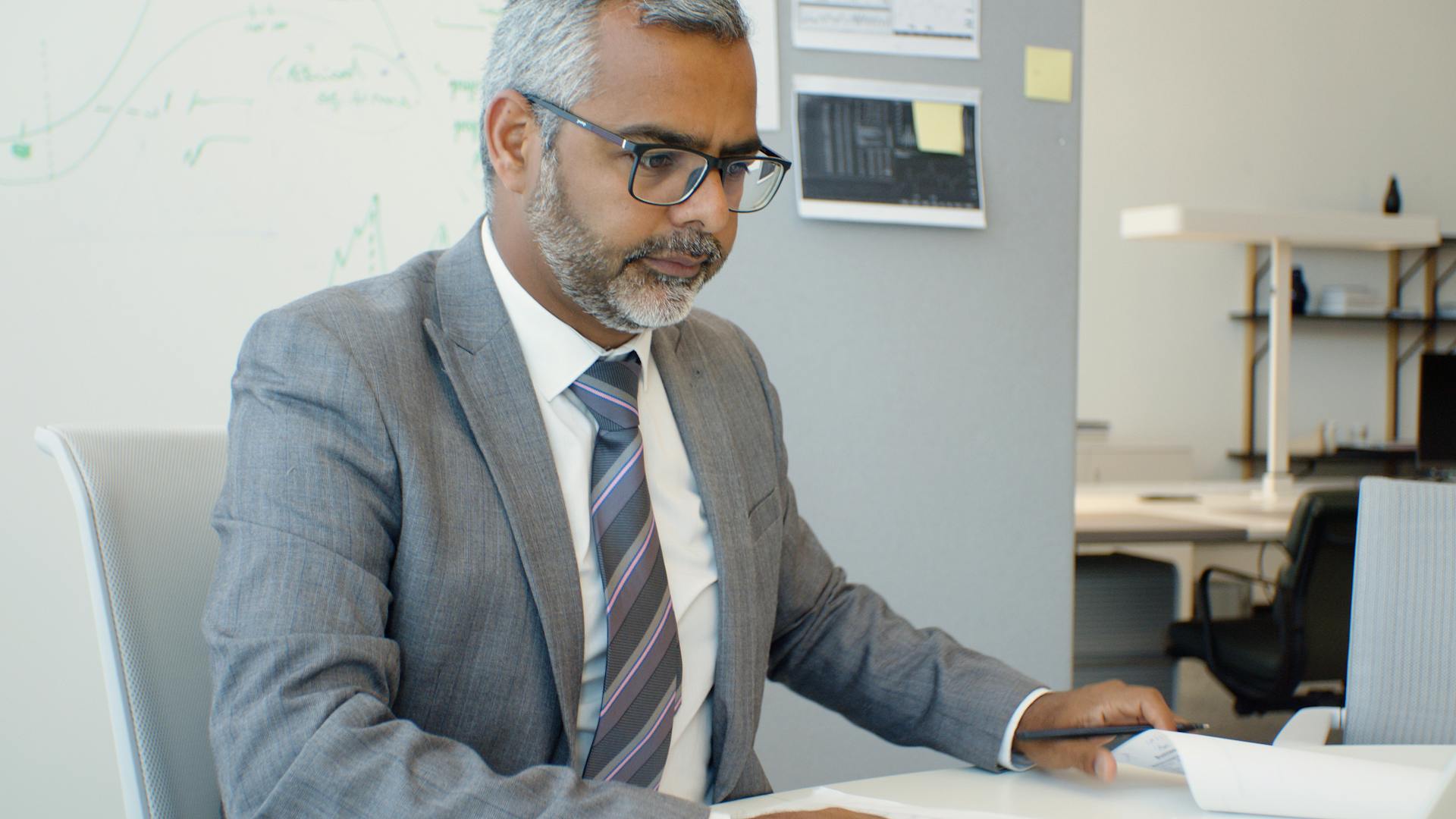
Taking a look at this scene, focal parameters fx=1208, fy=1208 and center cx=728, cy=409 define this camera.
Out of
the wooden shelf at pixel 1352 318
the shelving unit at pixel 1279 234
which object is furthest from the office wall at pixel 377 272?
the wooden shelf at pixel 1352 318

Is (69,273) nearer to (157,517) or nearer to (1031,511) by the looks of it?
(157,517)

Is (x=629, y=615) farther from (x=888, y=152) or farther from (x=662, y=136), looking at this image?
→ (x=888, y=152)

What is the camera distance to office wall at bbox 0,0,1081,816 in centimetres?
164

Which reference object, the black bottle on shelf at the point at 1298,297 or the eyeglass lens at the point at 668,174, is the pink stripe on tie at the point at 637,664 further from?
the black bottle on shelf at the point at 1298,297

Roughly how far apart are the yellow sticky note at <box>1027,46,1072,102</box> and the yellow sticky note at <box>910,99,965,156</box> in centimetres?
15

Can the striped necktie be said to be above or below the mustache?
below

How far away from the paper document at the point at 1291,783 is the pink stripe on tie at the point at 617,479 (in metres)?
0.51

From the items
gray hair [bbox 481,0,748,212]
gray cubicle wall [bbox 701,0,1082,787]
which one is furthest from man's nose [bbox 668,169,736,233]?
gray cubicle wall [bbox 701,0,1082,787]

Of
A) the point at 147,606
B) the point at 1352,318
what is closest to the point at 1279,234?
the point at 1352,318

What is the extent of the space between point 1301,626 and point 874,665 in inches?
89.4

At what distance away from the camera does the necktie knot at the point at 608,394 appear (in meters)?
1.10

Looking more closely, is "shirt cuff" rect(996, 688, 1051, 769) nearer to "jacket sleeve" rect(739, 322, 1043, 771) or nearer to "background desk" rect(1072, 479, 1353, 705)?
"jacket sleeve" rect(739, 322, 1043, 771)

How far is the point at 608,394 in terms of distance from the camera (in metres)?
1.11

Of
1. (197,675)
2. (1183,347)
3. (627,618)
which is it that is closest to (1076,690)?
(627,618)
